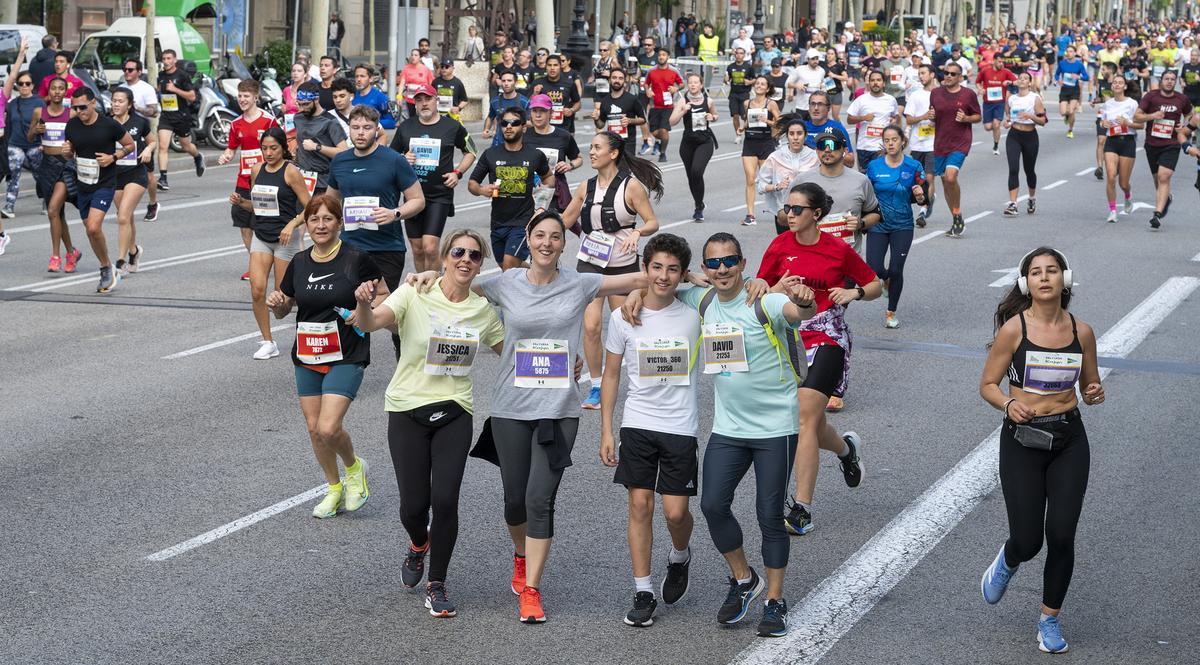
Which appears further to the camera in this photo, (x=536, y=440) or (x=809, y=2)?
(x=809, y=2)

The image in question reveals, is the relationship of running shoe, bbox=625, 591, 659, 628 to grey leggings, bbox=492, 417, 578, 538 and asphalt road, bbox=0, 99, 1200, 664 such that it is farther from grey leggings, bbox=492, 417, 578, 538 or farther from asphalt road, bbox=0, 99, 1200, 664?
grey leggings, bbox=492, 417, 578, 538

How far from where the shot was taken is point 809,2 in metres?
95.8

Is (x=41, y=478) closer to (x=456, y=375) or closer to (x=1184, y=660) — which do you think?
(x=456, y=375)

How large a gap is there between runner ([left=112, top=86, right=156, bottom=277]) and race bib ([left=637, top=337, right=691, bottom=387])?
9.30 metres

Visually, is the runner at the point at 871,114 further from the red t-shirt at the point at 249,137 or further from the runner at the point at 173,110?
the runner at the point at 173,110

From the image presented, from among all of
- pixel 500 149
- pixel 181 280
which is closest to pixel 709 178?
pixel 181 280

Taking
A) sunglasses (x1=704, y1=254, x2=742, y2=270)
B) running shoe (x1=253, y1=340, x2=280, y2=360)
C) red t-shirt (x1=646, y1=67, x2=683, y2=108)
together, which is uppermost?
red t-shirt (x1=646, y1=67, x2=683, y2=108)

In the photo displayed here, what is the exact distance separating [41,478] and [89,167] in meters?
6.56

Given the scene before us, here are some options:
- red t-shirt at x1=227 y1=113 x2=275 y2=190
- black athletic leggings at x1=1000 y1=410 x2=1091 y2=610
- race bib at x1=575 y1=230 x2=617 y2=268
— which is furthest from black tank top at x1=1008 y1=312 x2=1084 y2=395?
red t-shirt at x1=227 y1=113 x2=275 y2=190

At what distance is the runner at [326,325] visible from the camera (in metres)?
7.69

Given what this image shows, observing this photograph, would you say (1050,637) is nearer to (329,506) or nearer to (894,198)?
(329,506)

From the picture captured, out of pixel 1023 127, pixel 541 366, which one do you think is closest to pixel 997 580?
pixel 541 366

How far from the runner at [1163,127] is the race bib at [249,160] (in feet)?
35.2

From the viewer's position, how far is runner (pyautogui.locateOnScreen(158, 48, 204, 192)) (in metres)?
22.4
